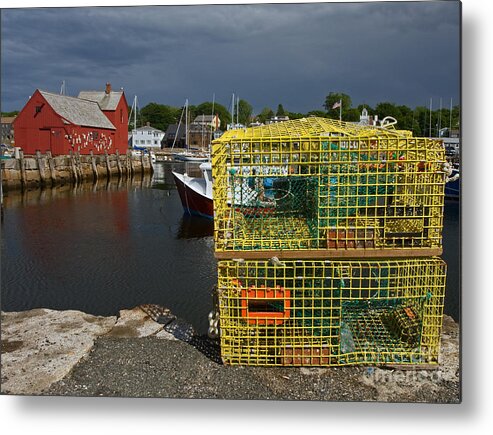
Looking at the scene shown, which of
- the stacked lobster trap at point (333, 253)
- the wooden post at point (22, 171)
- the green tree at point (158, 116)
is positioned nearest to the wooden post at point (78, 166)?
the wooden post at point (22, 171)

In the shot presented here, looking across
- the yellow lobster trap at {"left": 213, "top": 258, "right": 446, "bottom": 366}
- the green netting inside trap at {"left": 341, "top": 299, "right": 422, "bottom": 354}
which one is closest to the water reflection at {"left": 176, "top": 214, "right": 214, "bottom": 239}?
the green netting inside trap at {"left": 341, "top": 299, "right": 422, "bottom": 354}

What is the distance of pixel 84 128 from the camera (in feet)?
91.8

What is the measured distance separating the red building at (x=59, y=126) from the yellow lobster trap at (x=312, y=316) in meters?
23.3

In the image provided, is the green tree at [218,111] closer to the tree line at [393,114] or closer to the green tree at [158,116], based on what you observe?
the green tree at [158,116]

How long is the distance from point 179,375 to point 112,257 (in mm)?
6530

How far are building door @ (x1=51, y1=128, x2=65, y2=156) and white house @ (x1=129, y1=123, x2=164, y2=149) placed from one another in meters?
30.9

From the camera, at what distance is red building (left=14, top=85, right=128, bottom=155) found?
2541 centimetres

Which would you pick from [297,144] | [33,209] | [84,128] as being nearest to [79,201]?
[33,209]

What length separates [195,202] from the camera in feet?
51.1

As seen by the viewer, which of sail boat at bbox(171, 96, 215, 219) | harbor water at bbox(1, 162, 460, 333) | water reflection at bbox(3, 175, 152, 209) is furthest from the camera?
water reflection at bbox(3, 175, 152, 209)

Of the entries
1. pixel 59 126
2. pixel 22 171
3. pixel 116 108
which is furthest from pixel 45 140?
pixel 116 108

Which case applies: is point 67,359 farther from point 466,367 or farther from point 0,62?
point 466,367

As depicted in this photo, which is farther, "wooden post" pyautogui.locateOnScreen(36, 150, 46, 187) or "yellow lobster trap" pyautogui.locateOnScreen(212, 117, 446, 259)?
"wooden post" pyautogui.locateOnScreen(36, 150, 46, 187)

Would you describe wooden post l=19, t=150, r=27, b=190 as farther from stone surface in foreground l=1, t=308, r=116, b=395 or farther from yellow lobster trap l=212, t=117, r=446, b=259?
yellow lobster trap l=212, t=117, r=446, b=259
